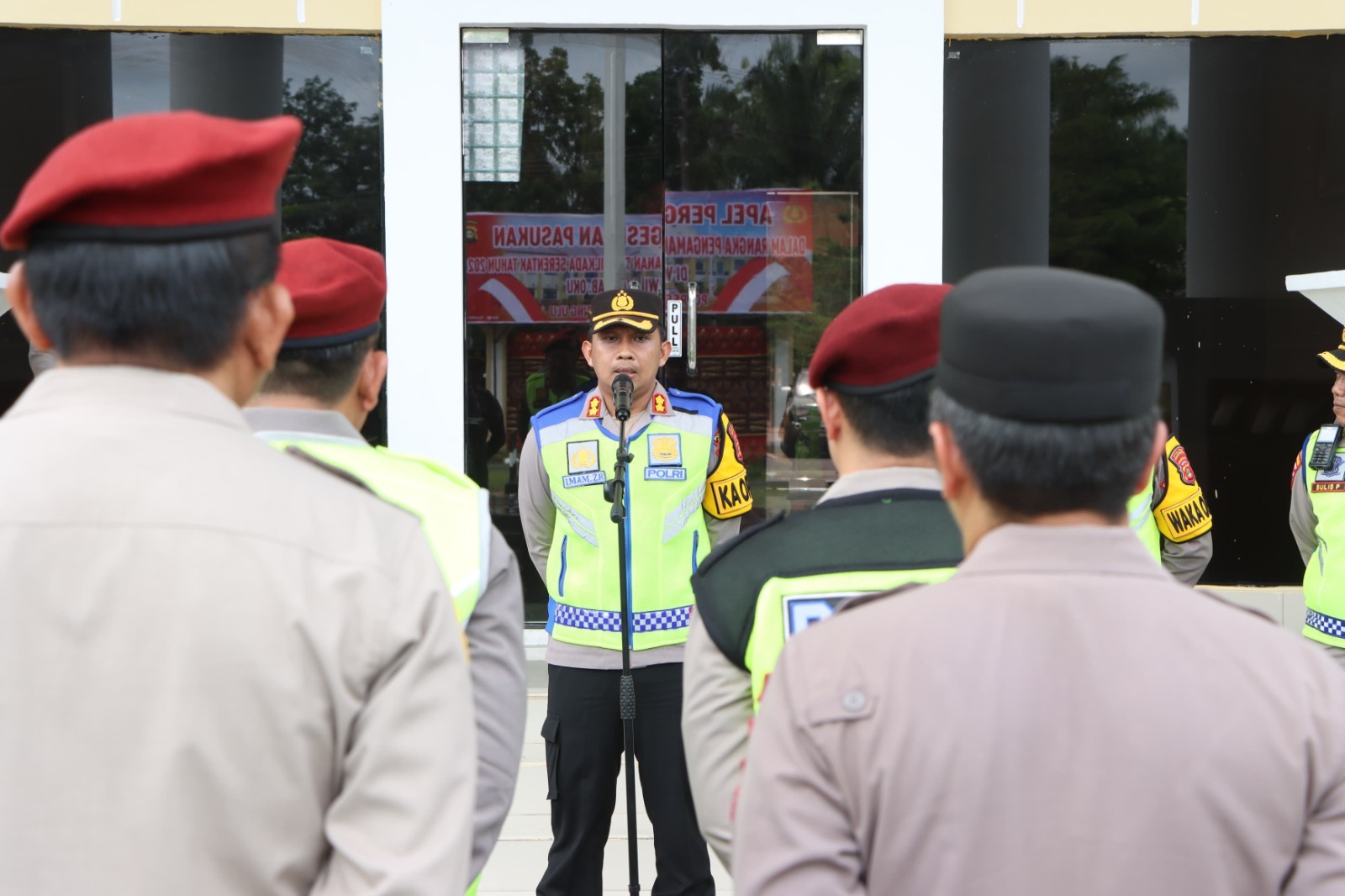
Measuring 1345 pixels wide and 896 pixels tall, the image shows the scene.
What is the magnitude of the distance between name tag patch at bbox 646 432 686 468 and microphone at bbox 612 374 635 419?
126 mm

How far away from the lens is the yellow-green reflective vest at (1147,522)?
4426 millimetres

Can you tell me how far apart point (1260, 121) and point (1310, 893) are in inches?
277

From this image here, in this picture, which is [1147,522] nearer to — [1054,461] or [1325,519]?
[1325,519]

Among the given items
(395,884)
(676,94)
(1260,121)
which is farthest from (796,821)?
(1260,121)

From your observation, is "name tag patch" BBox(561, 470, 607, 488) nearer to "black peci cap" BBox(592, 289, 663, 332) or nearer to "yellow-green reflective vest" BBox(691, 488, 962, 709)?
"black peci cap" BBox(592, 289, 663, 332)

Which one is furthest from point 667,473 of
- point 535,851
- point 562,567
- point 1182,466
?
point 1182,466

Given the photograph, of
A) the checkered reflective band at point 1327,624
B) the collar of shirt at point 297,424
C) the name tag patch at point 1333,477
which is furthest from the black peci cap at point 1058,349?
the name tag patch at point 1333,477

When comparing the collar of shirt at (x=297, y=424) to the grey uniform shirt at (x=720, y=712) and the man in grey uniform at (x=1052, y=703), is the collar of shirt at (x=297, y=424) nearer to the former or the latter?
the grey uniform shirt at (x=720, y=712)

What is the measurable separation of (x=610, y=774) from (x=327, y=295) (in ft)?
8.30

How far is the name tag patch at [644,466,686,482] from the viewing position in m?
4.30

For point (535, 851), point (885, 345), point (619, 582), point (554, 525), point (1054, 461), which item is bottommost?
point (535, 851)

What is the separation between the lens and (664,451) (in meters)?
4.35

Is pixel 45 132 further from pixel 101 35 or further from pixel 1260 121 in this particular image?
pixel 1260 121

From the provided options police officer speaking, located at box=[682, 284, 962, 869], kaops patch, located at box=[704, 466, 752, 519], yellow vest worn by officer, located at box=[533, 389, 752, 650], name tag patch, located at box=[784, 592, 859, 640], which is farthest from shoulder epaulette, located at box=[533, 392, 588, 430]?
name tag patch, located at box=[784, 592, 859, 640]
